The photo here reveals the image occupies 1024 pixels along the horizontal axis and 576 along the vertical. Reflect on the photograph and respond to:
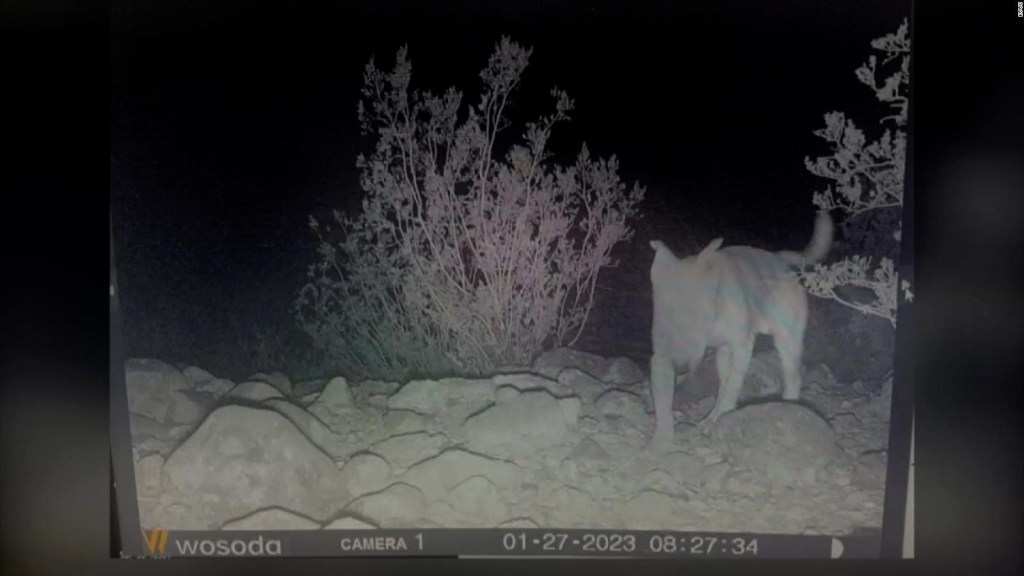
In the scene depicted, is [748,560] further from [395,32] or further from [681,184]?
[395,32]

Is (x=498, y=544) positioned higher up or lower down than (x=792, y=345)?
lower down

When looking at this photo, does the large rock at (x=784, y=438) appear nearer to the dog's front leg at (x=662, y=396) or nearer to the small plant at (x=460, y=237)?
the dog's front leg at (x=662, y=396)

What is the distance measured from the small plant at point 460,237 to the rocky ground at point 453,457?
0.10 meters

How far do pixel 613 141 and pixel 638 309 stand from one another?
414mm

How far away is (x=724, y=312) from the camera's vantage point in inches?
84.0

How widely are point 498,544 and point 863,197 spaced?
4.03 ft

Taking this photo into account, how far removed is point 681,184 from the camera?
2121 mm

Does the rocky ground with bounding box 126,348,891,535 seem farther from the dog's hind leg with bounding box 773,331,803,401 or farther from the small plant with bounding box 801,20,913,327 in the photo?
the small plant with bounding box 801,20,913,327

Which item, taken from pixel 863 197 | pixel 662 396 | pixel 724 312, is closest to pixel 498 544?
pixel 662 396

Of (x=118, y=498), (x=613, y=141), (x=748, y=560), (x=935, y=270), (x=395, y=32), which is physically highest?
(x=395, y=32)

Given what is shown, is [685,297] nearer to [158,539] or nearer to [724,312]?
[724,312]

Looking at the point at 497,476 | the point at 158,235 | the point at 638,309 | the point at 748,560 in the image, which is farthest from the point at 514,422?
the point at 158,235

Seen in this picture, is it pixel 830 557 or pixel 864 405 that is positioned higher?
A: pixel 864 405

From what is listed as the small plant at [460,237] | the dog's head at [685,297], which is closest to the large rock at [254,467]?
the small plant at [460,237]
